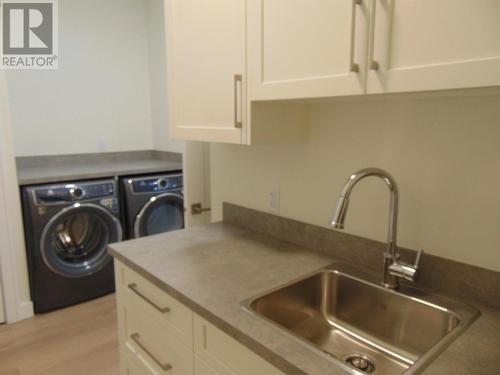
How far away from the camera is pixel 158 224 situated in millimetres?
3324

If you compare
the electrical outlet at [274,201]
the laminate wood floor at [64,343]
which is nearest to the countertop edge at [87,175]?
the laminate wood floor at [64,343]

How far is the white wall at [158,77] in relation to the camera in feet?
→ 11.7

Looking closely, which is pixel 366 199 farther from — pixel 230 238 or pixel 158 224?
pixel 158 224

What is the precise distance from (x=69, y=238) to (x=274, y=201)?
1970 mm

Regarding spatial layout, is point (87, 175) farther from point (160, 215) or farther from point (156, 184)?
point (160, 215)

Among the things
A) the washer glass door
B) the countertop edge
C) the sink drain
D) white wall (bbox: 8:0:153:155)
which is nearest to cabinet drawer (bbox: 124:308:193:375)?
the sink drain

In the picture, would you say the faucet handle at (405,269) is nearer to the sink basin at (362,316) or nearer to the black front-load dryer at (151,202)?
the sink basin at (362,316)

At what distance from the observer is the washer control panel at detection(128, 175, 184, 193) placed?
9.98ft

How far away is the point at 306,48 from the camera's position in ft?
3.66

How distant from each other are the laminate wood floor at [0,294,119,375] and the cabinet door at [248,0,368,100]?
1.89 metres

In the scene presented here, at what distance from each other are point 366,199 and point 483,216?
1.26 ft

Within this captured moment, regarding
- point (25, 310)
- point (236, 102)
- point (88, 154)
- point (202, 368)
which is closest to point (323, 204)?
point (236, 102)

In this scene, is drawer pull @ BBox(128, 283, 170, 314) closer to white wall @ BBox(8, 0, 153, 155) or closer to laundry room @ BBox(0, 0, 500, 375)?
laundry room @ BBox(0, 0, 500, 375)

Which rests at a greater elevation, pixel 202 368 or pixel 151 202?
pixel 151 202
